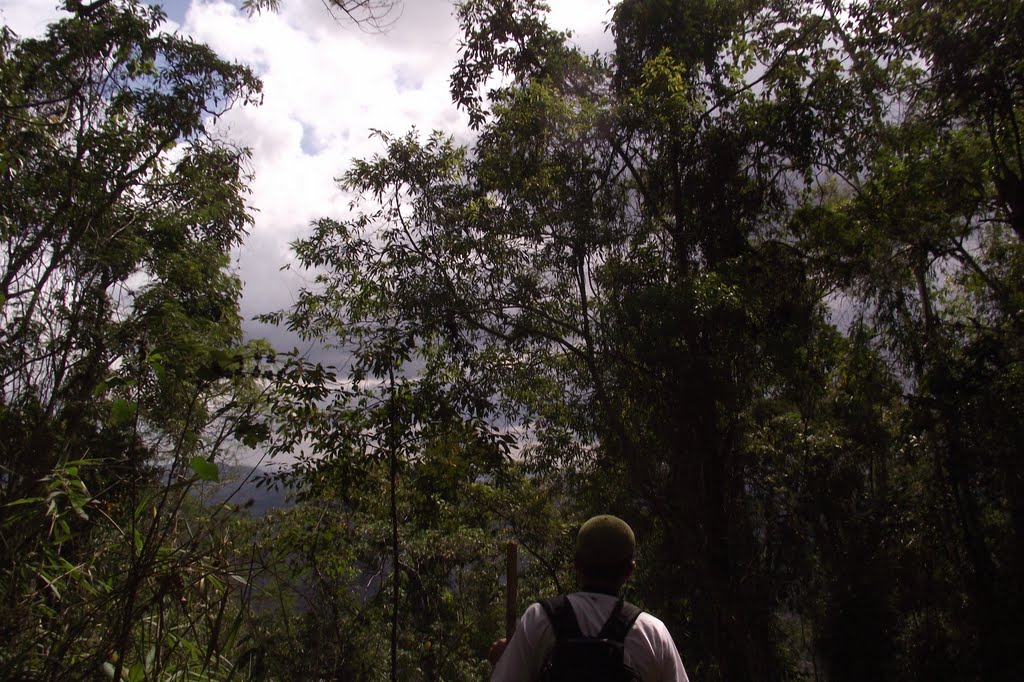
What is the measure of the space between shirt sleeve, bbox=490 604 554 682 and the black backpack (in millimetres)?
30

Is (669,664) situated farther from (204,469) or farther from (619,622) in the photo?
(204,469)

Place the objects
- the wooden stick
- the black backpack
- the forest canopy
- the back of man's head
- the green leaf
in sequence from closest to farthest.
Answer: the black backpack
the back of man's head
the green leaf
the wooden stick
the forest canopy

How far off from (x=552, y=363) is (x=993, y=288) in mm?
4783

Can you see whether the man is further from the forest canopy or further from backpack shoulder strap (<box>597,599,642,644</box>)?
the forest canopy

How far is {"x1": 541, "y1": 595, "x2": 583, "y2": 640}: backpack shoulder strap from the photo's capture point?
1.74 m

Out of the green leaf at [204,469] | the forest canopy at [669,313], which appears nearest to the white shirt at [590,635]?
the green leaf at [204,469]

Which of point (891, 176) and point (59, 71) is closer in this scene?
point (59, 71)

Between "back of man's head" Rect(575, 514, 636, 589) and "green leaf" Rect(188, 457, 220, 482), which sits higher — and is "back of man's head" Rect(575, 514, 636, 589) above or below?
below

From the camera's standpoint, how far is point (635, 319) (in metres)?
5.91

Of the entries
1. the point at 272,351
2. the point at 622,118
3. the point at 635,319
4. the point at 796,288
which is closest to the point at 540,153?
the point at 622,118

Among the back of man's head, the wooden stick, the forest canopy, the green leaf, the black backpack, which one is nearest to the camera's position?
the black backpack

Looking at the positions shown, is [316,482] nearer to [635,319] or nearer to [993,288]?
[635,319]

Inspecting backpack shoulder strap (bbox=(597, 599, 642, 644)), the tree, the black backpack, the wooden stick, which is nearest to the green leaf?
the tree

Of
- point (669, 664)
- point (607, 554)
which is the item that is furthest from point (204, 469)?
point (669, 664)
